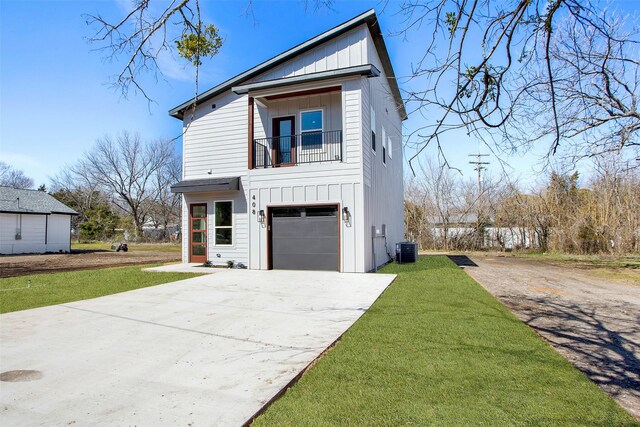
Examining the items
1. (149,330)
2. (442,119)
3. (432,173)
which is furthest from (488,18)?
(432,173)

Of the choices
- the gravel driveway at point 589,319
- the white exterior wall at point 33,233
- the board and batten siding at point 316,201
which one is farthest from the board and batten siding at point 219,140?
the white exterior wall at point 33,233

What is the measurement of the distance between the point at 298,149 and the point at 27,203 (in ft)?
70.3

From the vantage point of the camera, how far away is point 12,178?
47.4 meters

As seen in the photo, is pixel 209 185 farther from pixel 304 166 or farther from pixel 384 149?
pixel 384 149

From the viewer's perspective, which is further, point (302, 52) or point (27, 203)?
point (27, 203)

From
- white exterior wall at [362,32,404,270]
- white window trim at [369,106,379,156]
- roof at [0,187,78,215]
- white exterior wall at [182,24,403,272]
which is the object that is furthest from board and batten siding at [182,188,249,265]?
roof at [0,187,78,215]

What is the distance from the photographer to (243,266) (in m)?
12.5

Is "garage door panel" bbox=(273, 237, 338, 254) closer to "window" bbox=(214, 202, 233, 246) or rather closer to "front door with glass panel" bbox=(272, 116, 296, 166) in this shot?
"window" bbox=(214, 202, 233, 246)

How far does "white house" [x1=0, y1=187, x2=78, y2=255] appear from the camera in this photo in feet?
72.3

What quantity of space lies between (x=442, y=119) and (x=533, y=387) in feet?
8.08

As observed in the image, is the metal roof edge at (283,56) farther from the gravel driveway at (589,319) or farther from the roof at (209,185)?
the gravel driveway at (589,319)

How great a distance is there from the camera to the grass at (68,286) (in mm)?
6965

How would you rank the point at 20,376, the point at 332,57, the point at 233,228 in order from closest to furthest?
1. the point at 20,376
2. the point at 332,57
3. the point at 233,228

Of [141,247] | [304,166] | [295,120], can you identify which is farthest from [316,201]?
[141,247]
